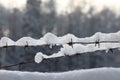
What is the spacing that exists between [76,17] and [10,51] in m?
29.5

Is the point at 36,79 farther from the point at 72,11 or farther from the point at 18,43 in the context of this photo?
the point at 72,11

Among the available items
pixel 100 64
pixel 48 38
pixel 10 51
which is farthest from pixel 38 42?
pixel 100 64

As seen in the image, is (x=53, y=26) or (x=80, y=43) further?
(x=53, y=26)

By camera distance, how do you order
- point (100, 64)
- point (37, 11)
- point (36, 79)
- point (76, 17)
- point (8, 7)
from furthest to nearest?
1. point (76, 17)
2. point (8, 7)
3. point (37, 11)
4. point (100, 64)
5. point (36, 79)

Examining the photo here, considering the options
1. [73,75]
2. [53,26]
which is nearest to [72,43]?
[73,75]

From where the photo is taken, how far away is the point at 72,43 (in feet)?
7.93

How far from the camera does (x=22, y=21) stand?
2395 inches

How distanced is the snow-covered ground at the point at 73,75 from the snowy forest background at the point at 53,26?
3941 cm

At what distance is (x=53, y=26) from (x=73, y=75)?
65.4 metres

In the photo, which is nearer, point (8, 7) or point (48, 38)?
point (48, 38)

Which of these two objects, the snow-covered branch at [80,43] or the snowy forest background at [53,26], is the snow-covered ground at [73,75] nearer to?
the snow-covered branch at [80,43]

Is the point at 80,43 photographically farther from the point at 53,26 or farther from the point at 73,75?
the point at 53,26

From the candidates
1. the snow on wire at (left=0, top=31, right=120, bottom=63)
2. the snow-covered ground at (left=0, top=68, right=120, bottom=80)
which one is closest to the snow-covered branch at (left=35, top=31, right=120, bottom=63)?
the snow on wire at (left=0, top=31, right=120, bottom=63)

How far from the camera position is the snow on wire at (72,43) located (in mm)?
2350
